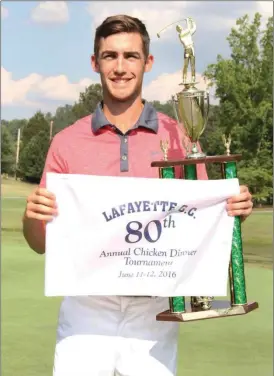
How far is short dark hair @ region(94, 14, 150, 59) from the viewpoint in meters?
1.97

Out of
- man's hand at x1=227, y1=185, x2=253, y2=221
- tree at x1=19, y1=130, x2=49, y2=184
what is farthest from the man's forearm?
tree at x1=19, y1=130, x2=49, y2=184

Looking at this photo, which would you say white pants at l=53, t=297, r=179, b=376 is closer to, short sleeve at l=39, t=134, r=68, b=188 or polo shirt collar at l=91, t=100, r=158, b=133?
short sleeve at l=39, t=134, r=68, b=188

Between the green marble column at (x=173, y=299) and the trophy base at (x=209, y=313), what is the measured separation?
0.06ft

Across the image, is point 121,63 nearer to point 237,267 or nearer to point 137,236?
point 137,236

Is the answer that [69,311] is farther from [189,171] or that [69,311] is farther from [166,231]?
[189,171]

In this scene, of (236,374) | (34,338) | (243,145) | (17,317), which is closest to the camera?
(236,374)

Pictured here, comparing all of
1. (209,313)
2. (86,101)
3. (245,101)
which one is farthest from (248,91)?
(209,313)

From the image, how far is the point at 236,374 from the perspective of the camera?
3824 mm

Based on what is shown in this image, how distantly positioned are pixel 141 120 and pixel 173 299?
1.69ft

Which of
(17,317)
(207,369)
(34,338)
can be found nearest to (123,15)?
(207,369)

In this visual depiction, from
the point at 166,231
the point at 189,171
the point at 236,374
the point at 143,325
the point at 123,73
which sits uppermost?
the point at 123,73

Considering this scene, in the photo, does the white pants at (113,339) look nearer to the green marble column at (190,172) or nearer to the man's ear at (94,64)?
the green marble column at (190,172)

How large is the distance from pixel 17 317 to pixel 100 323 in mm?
3382

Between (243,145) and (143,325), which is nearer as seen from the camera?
(143,325)
